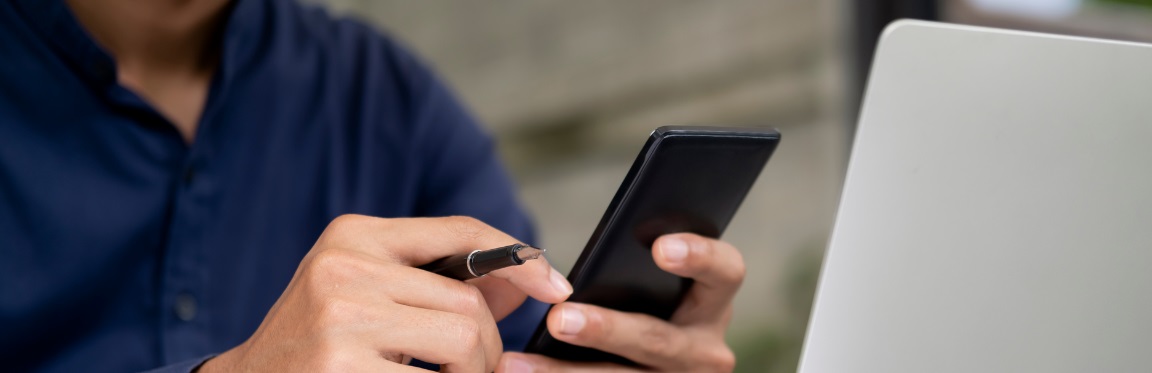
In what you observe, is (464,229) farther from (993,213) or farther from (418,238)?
(993,213)

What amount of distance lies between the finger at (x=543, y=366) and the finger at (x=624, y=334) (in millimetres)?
16

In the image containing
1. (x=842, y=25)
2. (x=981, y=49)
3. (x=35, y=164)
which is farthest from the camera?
(x=842, y=25)

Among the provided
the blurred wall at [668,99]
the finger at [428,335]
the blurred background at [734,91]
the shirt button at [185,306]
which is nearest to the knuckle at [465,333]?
the finger at [428,335]

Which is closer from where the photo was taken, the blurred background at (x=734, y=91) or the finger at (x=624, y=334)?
the finger at (x=624, y=334)

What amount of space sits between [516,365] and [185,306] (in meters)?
0.44

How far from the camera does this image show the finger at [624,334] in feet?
1.91

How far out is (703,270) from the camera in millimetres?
644

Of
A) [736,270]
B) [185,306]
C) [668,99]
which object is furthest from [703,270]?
[668,99]

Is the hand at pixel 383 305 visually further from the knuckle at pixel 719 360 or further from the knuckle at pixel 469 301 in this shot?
the knuckle at pixel 719 360

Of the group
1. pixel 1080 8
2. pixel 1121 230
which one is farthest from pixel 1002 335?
pixel 1080 8

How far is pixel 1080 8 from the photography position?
1620 millimetres

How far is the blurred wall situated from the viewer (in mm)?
2027

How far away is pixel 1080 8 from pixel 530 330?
4.13ft

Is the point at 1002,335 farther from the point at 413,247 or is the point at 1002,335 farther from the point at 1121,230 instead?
the point at 413,247
